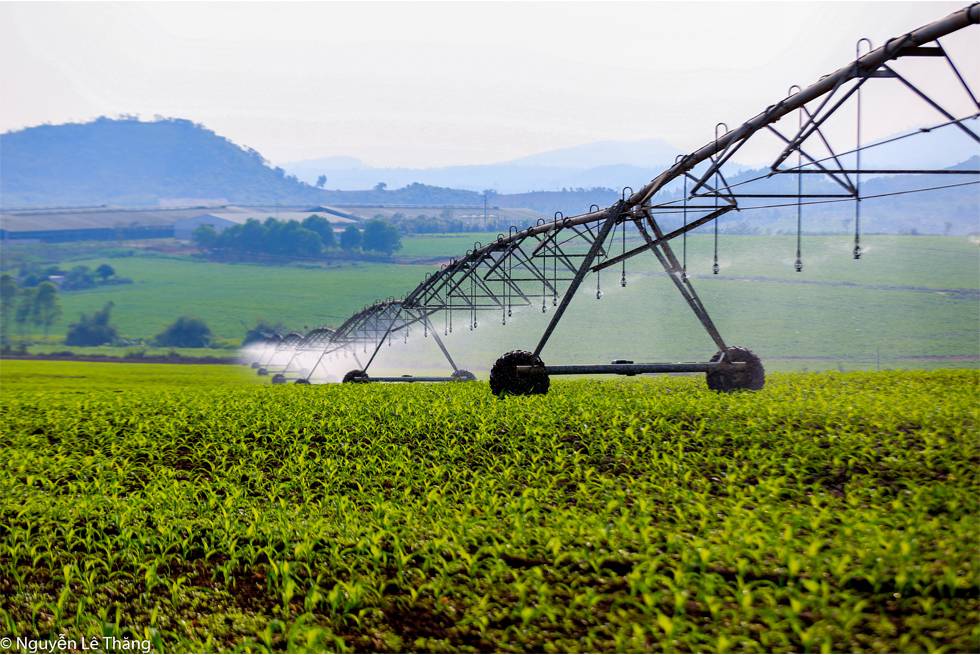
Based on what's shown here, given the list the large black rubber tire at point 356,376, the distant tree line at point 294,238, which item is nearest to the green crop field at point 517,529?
the large black rubber tire at point 356,376

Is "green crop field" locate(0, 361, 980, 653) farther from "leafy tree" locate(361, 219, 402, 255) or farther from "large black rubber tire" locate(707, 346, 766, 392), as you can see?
"leafy tree" locate(361, 219, 402, 255)

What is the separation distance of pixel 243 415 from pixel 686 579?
9145 millimetres

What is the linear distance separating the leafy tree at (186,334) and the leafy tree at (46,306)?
22452 mm

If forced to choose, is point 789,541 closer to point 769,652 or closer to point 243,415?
point 769,652

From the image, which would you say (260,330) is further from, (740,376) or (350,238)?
(740,376)

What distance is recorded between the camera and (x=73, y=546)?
7359 millimetres

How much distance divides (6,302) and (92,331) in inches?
694

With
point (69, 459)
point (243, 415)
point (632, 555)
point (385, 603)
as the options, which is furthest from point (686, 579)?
point (69, 459)

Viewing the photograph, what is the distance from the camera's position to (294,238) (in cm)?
16575

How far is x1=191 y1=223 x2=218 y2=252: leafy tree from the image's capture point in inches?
6870

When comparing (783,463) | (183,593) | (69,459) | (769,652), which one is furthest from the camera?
(69,459)

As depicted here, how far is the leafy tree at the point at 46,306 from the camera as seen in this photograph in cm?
12370

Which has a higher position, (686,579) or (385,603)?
(686,579)

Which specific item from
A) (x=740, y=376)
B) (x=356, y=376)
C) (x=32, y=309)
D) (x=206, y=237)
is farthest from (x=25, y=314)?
(x=740, y=376)
